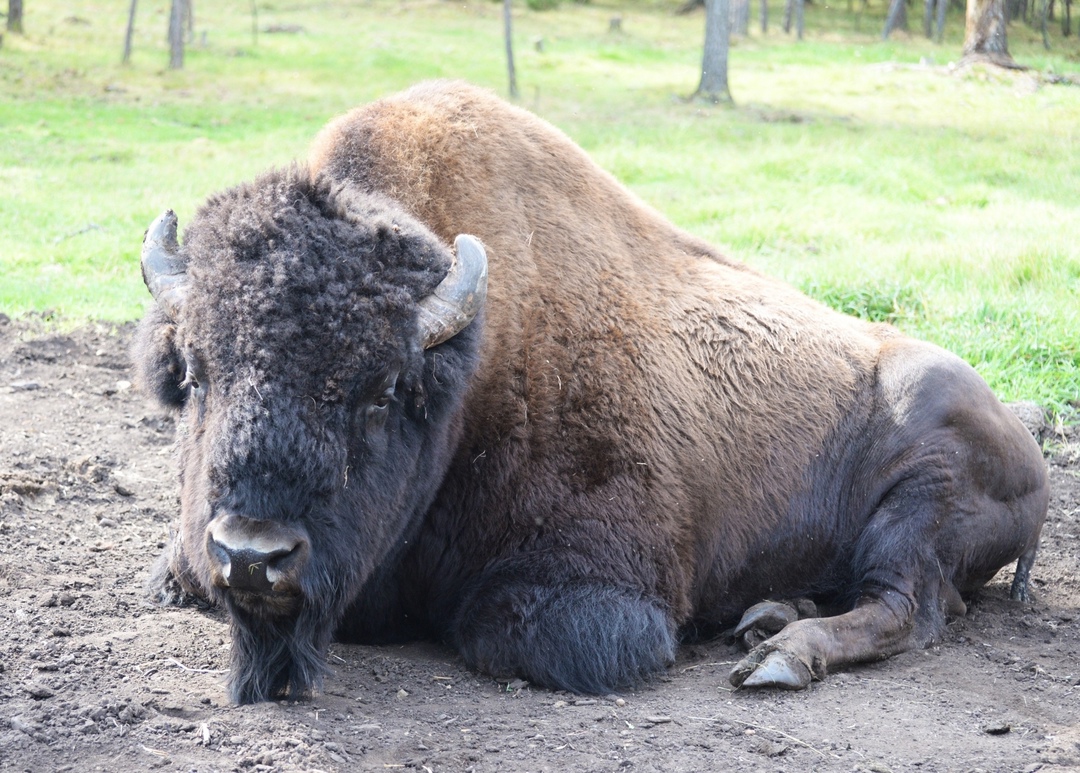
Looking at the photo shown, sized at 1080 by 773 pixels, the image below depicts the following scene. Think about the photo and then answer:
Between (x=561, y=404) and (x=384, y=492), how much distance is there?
0.96 m

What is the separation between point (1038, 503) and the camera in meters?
5.11

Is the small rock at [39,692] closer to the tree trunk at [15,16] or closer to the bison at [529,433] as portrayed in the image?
the bison at [529,433]

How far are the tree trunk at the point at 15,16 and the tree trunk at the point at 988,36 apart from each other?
20.6 m

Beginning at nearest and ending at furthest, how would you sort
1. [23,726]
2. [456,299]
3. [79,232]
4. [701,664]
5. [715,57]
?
[23,726], [456,299], [701,664], [79,232], [715,57]

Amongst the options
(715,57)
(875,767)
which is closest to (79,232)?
(875,767)

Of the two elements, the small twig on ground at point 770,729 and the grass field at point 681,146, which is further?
the grass field at point 681,146

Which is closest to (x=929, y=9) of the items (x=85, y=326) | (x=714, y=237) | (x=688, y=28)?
(x=688, y=28)

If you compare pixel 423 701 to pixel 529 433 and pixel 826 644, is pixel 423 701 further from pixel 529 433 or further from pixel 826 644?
pixel 826 644

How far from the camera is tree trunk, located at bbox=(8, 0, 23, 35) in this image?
2450 cm

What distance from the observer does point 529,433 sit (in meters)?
4.29

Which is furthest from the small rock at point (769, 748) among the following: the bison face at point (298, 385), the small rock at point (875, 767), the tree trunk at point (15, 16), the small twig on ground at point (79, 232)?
the tree trunk at point (15, 16)

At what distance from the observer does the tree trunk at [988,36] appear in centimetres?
2344

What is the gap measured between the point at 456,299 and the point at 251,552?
1067 mm

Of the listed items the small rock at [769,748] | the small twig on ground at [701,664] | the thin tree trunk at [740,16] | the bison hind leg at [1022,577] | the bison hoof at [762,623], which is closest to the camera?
the small rock at [769,748]
